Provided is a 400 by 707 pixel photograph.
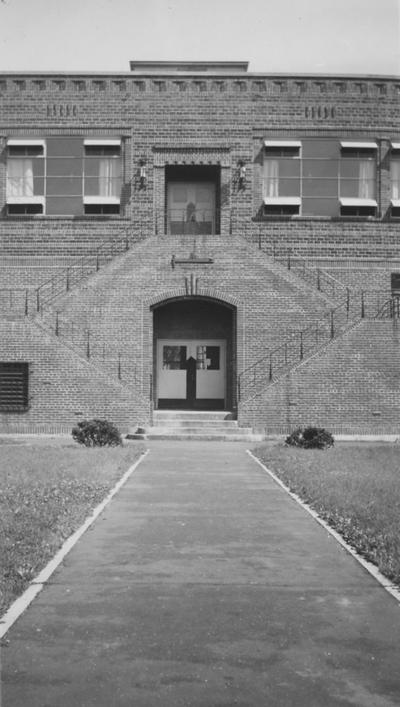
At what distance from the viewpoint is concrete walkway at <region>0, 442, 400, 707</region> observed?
456 cm

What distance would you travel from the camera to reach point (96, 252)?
96.0 feet

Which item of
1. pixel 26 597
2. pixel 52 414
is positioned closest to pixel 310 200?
pixel 52 414

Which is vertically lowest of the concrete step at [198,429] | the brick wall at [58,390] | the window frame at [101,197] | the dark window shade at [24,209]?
the concrete step at [198,429]

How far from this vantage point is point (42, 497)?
36.3 feet

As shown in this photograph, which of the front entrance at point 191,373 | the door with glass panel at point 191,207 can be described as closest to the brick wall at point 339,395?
the front entrance at point 191,373

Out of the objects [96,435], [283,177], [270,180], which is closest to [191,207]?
[270,180]

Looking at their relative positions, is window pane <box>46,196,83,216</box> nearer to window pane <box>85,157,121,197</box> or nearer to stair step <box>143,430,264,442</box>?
window pane <box>85,157,121,197</box>

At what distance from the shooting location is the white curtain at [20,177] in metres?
30.0

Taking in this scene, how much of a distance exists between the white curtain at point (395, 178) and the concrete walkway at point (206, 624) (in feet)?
74.5

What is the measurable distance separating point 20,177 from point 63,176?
1.57 m

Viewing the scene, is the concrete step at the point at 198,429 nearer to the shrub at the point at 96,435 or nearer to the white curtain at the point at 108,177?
the shrub at the point at 96,435

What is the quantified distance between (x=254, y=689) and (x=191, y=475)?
10.2 metres

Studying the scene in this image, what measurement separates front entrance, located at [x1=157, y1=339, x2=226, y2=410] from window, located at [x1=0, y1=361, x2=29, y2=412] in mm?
5418

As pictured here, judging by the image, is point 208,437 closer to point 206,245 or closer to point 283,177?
point 206,245
